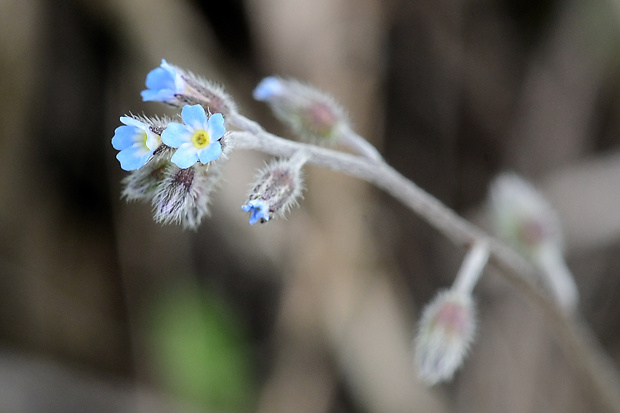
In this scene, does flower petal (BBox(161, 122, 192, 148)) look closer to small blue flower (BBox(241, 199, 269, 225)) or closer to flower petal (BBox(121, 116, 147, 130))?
flower petal (BBox(121, 116, 147, 130))

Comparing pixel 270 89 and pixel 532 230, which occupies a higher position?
pixel 270 89

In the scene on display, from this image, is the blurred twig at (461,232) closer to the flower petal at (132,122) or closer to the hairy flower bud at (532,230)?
the hairy flower bud at (532,230)

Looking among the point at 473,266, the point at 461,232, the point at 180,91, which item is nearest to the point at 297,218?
the point at 461,232

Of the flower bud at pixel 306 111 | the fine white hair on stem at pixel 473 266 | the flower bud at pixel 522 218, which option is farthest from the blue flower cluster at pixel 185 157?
the flower bud at pixel 522 218

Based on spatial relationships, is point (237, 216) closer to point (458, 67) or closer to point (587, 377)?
point (458, 67)

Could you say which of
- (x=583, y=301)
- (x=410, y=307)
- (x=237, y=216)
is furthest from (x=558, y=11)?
(x=237, y=216)

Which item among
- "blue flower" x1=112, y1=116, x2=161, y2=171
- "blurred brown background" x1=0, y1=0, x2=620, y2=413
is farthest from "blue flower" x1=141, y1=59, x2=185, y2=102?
"blurred brown background" x1=0, y1=0, x2=620, y2=413

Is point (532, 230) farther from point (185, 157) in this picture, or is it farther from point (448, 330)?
point (185, 157)

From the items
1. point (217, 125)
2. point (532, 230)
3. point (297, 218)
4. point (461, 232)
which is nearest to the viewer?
point (217, 125)
